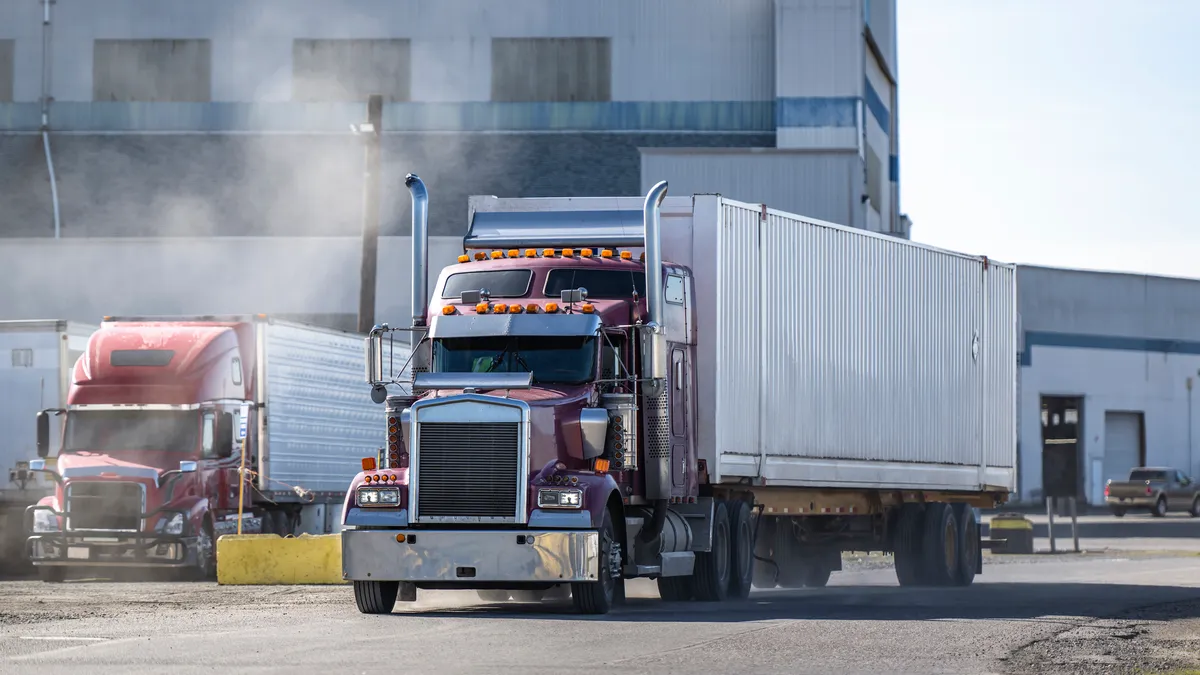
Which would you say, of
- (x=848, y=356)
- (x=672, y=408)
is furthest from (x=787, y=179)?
(x=672, y=408)

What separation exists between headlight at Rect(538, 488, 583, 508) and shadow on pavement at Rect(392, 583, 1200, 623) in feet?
3.28

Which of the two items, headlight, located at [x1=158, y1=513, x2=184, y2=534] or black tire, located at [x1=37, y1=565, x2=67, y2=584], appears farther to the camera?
black tire, located at [x1=37, y1=565, x2=67, y2=584]

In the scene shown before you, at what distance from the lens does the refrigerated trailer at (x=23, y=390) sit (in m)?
27.9

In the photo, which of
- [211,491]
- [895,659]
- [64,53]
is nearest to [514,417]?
[895,659]

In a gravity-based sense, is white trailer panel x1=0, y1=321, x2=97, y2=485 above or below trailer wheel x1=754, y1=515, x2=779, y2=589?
above

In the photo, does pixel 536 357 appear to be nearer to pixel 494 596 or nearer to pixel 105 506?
pixel 494 596

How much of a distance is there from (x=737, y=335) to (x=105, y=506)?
9.85m

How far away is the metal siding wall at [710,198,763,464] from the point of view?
1995cm

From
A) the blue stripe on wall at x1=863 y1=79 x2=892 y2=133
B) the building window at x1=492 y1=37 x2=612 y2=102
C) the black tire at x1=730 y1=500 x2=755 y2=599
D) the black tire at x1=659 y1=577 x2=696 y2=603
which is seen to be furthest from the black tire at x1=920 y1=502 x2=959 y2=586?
the building window at x1=492 y1=37 x2=612 y2=102

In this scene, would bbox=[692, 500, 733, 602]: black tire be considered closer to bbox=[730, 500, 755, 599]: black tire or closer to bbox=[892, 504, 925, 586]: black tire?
bbox=[730, 500, 755, 599]: black tire

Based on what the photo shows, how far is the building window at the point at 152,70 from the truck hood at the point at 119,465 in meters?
28.0

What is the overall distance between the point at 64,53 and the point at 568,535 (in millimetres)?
40032

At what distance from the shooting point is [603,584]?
56.3 ft

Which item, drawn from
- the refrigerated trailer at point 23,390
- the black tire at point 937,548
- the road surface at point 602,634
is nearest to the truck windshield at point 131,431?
the refrigerated trailer at point 23,390
